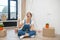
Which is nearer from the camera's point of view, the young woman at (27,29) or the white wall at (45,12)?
the young woman at (27,29)

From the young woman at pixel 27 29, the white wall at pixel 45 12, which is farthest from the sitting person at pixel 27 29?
the white wall at pixel 45 12

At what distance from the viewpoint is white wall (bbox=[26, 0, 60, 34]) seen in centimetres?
489

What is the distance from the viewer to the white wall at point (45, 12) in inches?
193

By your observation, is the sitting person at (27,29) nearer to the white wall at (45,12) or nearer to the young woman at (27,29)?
the young woman at (27,29)

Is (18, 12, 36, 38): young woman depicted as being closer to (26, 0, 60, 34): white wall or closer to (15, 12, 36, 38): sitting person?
(15, 12, 36, 38): sitting person

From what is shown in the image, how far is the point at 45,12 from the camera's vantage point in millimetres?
5223

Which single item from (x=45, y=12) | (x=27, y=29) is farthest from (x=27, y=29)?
(x=45, y=12)

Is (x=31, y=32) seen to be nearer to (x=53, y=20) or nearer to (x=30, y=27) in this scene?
(x=30, y=27)

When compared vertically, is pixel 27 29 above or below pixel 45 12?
below

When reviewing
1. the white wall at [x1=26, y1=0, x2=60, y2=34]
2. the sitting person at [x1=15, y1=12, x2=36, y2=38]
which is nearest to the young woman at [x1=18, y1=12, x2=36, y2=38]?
the sitting person at [x1=15, y1=12, x2=36, y2=38]

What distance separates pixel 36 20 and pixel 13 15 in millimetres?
1836

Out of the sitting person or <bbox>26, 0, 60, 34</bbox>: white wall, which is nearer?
the sitting person

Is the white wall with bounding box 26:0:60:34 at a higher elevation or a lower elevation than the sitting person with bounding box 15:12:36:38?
higher

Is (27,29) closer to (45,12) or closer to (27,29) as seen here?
(27,29)
